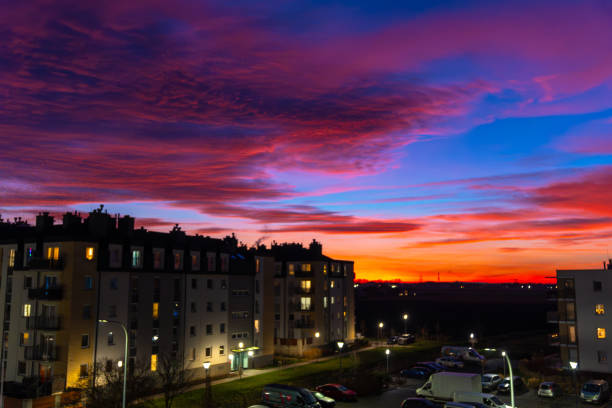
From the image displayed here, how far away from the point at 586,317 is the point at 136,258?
53.1m

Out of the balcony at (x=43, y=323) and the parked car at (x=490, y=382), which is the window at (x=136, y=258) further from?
the parked car at (x=490, y=382)

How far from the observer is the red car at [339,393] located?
4722cm

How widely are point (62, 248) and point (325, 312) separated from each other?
47.2 metres

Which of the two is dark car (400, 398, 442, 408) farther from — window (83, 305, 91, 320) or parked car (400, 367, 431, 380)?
window (83, 305, 91, 320)

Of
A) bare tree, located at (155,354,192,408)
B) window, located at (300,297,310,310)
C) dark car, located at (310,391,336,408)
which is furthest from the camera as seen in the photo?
window, located at (300,297,310,310)

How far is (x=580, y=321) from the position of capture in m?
60.8

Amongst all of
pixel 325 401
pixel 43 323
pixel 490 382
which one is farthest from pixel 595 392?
pixel 43 323

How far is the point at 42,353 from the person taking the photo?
4641 centimetres

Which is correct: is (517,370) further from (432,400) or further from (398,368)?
(432,400)

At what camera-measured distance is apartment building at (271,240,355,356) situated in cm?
8156

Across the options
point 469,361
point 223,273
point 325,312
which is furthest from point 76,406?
point 469,361

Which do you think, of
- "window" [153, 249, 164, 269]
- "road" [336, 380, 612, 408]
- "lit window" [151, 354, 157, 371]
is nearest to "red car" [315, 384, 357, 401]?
"road" [336, 380, 612, 408]

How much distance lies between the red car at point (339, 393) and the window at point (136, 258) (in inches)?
915

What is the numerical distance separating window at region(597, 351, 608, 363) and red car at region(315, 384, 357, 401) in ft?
105
